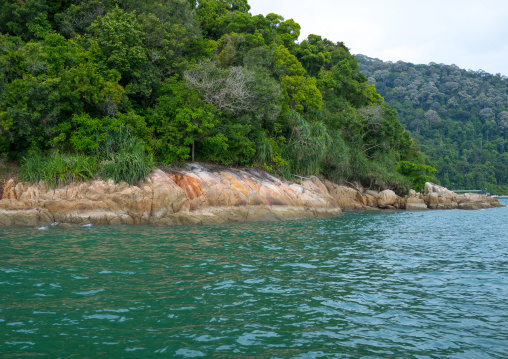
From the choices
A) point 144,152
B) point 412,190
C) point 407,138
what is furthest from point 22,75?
point 407,138

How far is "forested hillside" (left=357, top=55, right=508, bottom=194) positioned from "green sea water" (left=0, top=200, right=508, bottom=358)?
79897mm

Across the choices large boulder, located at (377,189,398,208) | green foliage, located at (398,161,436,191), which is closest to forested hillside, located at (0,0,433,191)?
large boulder, located at (377,189,398,208)

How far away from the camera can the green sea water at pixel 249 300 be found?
17.5 ft

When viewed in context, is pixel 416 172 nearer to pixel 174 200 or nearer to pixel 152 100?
pixel 152 100

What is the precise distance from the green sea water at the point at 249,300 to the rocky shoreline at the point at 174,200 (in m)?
5.79

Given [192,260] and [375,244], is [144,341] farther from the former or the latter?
[375,244]

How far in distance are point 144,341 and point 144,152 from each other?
18.7 meters

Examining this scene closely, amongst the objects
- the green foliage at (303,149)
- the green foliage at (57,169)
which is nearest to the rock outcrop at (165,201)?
the green foliage at (57,169)

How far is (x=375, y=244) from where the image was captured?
14.2 metres

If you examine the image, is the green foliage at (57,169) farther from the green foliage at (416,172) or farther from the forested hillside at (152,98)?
the green foliage at (416,172)

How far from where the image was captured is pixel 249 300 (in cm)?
734

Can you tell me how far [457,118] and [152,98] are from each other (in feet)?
329

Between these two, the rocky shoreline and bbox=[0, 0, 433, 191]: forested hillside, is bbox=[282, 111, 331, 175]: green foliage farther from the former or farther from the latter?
the rocky shoreline

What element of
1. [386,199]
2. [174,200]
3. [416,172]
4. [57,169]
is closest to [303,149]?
[386,199]
